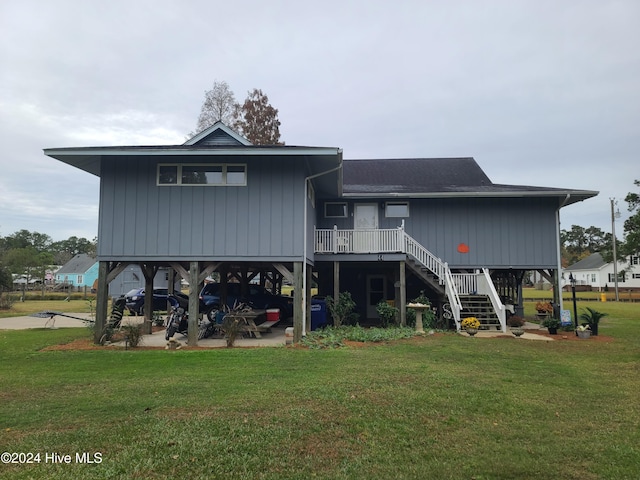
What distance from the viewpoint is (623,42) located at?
12.6 m

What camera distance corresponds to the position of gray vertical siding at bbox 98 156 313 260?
11133mm

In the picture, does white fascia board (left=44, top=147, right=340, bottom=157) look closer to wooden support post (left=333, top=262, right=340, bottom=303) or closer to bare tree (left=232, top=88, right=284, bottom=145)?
wooden support post (left=333, top=262, right=340, bottom=303)

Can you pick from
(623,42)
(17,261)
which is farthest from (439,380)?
(17,261)

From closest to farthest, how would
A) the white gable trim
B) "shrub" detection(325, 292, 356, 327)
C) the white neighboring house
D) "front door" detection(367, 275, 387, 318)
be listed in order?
the white gable trim
"shrub" detection(325, 292, 356, 327)
"front door" detection(367, 275, 387, 318)
the white neighboring house

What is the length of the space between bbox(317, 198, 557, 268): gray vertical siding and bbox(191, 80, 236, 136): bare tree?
19.4 metres

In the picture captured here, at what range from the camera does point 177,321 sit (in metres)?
11.2

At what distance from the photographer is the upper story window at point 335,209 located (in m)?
16.6

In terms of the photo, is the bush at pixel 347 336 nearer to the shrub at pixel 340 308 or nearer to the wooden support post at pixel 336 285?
the shrub at pixel 340 308

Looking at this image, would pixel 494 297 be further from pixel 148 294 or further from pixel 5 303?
pixel 5 303

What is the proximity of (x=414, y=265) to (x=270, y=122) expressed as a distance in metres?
20.6

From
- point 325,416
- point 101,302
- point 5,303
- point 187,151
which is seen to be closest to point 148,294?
point 101,302

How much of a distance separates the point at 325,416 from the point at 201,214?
7.54 m

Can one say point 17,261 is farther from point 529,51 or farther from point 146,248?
point 529,51

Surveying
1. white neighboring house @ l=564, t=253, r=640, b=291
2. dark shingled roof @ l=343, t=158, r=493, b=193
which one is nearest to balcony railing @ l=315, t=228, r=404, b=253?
dark shingled roof @ l=343, t=158, r=493, b=193
